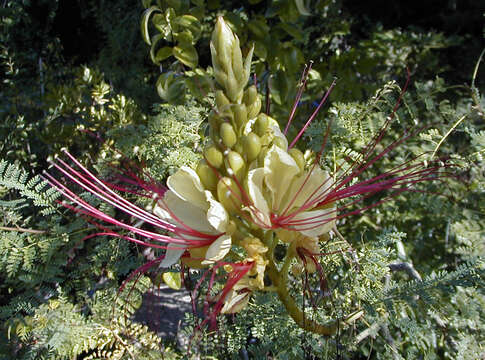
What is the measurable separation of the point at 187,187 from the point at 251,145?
0.18 metres

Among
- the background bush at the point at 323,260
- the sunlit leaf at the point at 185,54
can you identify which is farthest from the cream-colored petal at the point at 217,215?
the sunlit leaf at the point at 185,54

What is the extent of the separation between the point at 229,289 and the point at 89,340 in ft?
2.01

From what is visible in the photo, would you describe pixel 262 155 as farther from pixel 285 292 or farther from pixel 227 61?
pixel 285 292

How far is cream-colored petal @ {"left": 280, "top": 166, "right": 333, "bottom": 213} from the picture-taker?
0.88 meters

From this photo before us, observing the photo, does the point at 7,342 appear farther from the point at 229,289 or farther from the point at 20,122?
the point at 20,122

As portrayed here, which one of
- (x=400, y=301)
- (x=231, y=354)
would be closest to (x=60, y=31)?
(x=231, y=354)

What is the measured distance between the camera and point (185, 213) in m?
0.92

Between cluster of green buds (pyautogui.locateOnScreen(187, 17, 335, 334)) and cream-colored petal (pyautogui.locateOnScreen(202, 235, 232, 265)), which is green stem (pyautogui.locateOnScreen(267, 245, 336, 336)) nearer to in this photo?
cluster of green buds (pyautogui.locateOnScreen(187, 17, 335, 334))

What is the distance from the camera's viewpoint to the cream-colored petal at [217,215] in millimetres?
807

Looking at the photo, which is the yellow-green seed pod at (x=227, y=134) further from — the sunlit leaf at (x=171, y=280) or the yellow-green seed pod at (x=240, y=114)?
the sunlit leaf at (x=171, y=280)

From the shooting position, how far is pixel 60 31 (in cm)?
341

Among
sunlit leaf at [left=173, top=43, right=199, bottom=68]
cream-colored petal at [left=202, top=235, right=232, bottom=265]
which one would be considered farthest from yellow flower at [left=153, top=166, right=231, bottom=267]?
sunlit leaf at [left=173, top=43, right=199, bottom=68]

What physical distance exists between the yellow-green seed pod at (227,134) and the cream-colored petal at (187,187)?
102mm

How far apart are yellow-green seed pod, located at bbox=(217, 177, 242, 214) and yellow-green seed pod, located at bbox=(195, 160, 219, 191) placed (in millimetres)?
36
